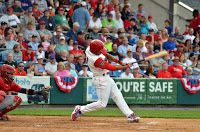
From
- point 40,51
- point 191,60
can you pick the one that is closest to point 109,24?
point 191,60

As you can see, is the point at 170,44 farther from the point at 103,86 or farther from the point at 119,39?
the point at 103,86

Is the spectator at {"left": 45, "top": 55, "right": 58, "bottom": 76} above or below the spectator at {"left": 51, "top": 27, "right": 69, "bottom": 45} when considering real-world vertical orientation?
below

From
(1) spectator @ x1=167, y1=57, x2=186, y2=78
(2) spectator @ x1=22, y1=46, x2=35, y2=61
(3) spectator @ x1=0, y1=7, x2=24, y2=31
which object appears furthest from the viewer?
(3) spectator @ x1=0, y1=7, x2=24, y2=31

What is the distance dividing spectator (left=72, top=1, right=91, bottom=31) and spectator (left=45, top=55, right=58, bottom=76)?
4.19 metres

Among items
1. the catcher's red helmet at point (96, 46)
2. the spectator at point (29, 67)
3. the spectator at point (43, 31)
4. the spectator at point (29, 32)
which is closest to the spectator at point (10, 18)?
the spectator at point (29, 32)

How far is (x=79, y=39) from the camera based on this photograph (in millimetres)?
18703

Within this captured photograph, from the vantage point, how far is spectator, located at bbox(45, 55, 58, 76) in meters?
15.9

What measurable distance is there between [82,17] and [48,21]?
1.69 m

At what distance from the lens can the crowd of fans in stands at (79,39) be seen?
16.3m

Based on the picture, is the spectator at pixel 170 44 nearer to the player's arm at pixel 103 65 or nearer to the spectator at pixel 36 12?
the spectator at pixel 36 12

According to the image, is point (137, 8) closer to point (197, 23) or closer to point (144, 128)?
point (197, 23)

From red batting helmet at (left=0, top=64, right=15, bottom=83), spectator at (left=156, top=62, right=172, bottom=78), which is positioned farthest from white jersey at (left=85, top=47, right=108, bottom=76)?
spectator at (left=156, top=62, right=172, bottom=78)

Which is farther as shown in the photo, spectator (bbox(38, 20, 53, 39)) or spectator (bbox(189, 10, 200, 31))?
spectator (bbox(189, 10, 200, 31))

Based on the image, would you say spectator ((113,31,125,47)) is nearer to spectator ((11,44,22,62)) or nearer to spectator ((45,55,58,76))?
spectator ((45,55,58,76))
